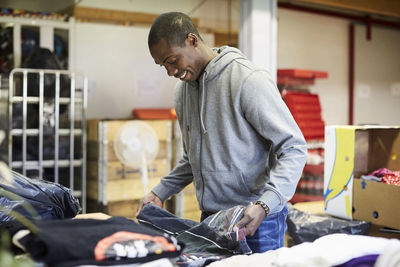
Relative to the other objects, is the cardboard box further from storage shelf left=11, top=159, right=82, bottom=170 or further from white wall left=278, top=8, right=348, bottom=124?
white wall left=278, top=8, right=348, bottom=124

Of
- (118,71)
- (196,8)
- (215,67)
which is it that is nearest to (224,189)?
(215,67)

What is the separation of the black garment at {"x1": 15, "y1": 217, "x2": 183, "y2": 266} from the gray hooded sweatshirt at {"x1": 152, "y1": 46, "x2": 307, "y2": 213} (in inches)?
25.2

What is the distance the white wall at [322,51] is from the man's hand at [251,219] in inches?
224

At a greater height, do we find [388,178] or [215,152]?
[215,152]

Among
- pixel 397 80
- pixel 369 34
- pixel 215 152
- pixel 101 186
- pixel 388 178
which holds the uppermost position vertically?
pixel 369 34

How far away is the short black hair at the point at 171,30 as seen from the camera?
1.83 metres

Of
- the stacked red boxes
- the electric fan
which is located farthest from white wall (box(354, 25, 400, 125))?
the electric fan

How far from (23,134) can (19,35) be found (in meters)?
1.12

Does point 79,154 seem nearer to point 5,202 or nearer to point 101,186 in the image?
point 101,186

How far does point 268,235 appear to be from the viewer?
1825mm

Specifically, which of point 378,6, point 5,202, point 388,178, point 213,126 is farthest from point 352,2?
point 5,202

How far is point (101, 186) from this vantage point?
4938 millimetres

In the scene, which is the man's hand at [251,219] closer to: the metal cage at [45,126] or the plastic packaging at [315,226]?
the plastic packaging at [315,226]

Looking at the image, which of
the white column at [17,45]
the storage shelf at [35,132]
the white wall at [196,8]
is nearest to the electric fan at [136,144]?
the storage shelf at [35,132]
